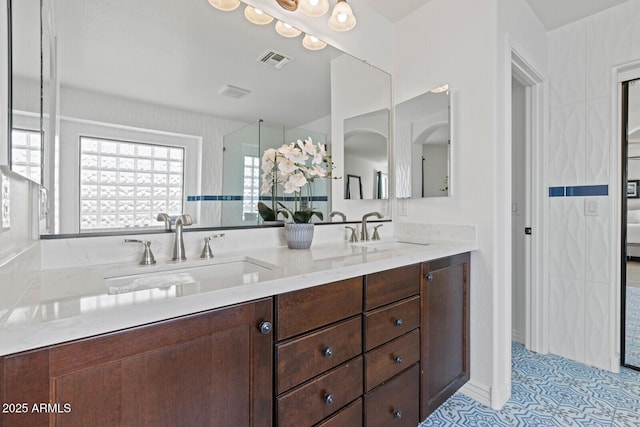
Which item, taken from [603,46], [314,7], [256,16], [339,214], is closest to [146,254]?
[339,214]

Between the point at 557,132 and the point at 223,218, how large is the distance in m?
2.41

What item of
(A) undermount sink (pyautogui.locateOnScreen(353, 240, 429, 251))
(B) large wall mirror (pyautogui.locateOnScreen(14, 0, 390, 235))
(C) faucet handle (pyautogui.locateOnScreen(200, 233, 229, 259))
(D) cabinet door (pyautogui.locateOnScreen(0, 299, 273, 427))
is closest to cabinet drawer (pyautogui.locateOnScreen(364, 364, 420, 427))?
(D) cabinet door (pyautogui.locateOnScreen(0, 299, 273, 427))

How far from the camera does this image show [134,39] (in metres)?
1.21

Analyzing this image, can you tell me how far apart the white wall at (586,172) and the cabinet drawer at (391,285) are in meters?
1.56

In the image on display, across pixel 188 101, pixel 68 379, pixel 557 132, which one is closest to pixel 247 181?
pixel 188 101

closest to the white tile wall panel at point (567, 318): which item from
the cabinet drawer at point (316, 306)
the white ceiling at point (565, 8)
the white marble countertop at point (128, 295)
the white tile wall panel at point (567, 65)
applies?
the white tile wall panel at point (567, 65)

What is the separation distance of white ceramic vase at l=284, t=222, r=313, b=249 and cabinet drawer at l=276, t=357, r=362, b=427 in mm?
605

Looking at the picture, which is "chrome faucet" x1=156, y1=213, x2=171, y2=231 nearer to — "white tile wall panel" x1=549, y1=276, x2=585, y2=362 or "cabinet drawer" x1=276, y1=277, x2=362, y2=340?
"cabinet drawer" x1=276, y1=277, x2=362, y2=340

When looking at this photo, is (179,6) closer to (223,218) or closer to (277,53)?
(277,53)

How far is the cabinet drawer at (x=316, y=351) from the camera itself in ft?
3.10

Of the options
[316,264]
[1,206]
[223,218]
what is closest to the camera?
[1,206]

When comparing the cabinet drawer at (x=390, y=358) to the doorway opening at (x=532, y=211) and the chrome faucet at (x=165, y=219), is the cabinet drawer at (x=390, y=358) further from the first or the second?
the doorway opening at (x=532, y=211)

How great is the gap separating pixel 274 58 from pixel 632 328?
9.38 feet

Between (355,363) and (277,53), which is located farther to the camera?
(277,53)
